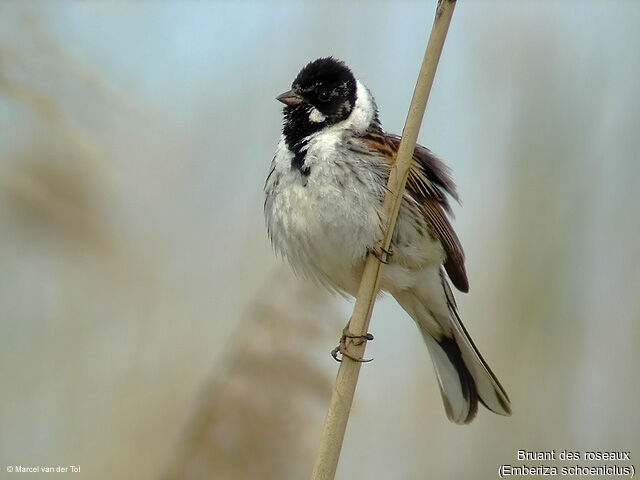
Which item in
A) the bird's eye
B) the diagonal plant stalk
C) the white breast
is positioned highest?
the bird's eye

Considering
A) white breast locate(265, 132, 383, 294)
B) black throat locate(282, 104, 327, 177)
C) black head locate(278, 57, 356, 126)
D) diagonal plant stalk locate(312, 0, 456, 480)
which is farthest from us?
black head locate(278, 57, 356, 126)

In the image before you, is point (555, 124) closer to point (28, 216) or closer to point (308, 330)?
point (308, 330)

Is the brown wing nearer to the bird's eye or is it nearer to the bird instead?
the bird

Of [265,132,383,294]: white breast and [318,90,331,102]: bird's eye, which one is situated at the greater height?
[318,90,331,102]: bird's eye

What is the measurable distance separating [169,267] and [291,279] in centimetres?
49

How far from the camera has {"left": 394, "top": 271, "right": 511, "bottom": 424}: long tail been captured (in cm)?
261

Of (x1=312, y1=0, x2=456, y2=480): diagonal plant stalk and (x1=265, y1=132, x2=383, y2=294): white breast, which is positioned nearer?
(x1=312, y1=0, x2=456, y2=480): diagonal plant stalk

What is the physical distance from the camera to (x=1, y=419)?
229 centimetres

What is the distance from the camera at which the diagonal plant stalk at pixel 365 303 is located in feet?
4.90

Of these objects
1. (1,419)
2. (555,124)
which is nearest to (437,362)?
(555,124)

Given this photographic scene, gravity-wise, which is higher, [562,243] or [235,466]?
[562,243]

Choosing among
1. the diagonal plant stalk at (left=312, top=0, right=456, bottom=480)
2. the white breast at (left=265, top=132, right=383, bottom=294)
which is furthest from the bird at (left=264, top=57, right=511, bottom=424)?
the diagonal plant stalk at (left=312, top=0, right=456, bottom=480)

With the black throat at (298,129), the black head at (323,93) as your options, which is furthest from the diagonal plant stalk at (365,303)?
the black head at (323,93)

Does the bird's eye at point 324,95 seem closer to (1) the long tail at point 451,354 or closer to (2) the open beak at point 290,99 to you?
(2) the open beak at point 290,99
